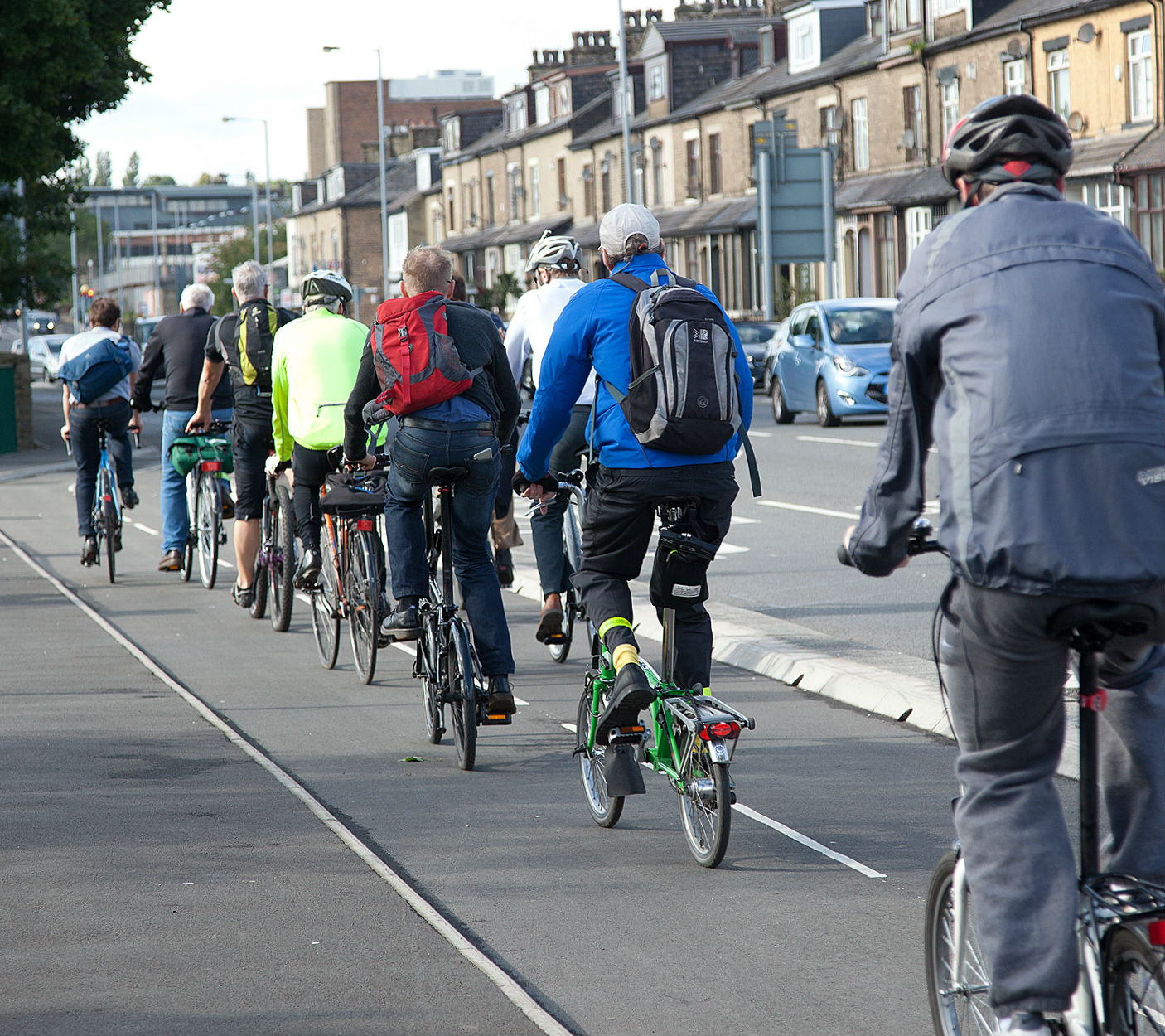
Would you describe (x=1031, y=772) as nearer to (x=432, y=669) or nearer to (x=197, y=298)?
(x=432, y=669)

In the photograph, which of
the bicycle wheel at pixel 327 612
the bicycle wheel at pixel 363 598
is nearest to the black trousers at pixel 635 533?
the bicycle wheel at pixel 363 598

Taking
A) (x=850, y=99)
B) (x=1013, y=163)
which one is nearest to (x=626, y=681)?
(x=1013, y=163)

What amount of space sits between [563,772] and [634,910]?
1.72 metres

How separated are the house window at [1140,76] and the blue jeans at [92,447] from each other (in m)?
26.2

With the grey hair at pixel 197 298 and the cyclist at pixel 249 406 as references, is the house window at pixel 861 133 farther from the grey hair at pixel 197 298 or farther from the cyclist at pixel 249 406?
the cyclist at pixel 249 406

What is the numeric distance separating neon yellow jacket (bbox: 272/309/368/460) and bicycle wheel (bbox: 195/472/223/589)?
318 cm

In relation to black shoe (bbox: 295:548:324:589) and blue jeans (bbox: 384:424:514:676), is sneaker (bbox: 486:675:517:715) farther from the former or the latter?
black shoe (bbox: 295:548:324:589)

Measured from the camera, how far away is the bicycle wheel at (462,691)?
638 cm

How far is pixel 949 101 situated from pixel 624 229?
3685cm

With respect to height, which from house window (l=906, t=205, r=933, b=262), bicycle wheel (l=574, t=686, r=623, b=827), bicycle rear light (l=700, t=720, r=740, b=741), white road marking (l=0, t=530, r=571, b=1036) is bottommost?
white road marking (l=0, t=530, r=571, b=1036)

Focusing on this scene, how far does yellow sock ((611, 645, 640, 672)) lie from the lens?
5244 millimetres

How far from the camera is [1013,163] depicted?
9.80 feet

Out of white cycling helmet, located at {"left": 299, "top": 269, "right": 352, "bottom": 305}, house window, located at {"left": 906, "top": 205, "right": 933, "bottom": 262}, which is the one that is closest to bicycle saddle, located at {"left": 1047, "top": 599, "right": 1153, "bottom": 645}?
white cycling helmet, located at {"left": 299, "top": 269, "right": 352, "bottom": 305}

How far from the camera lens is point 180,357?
11.6 m
